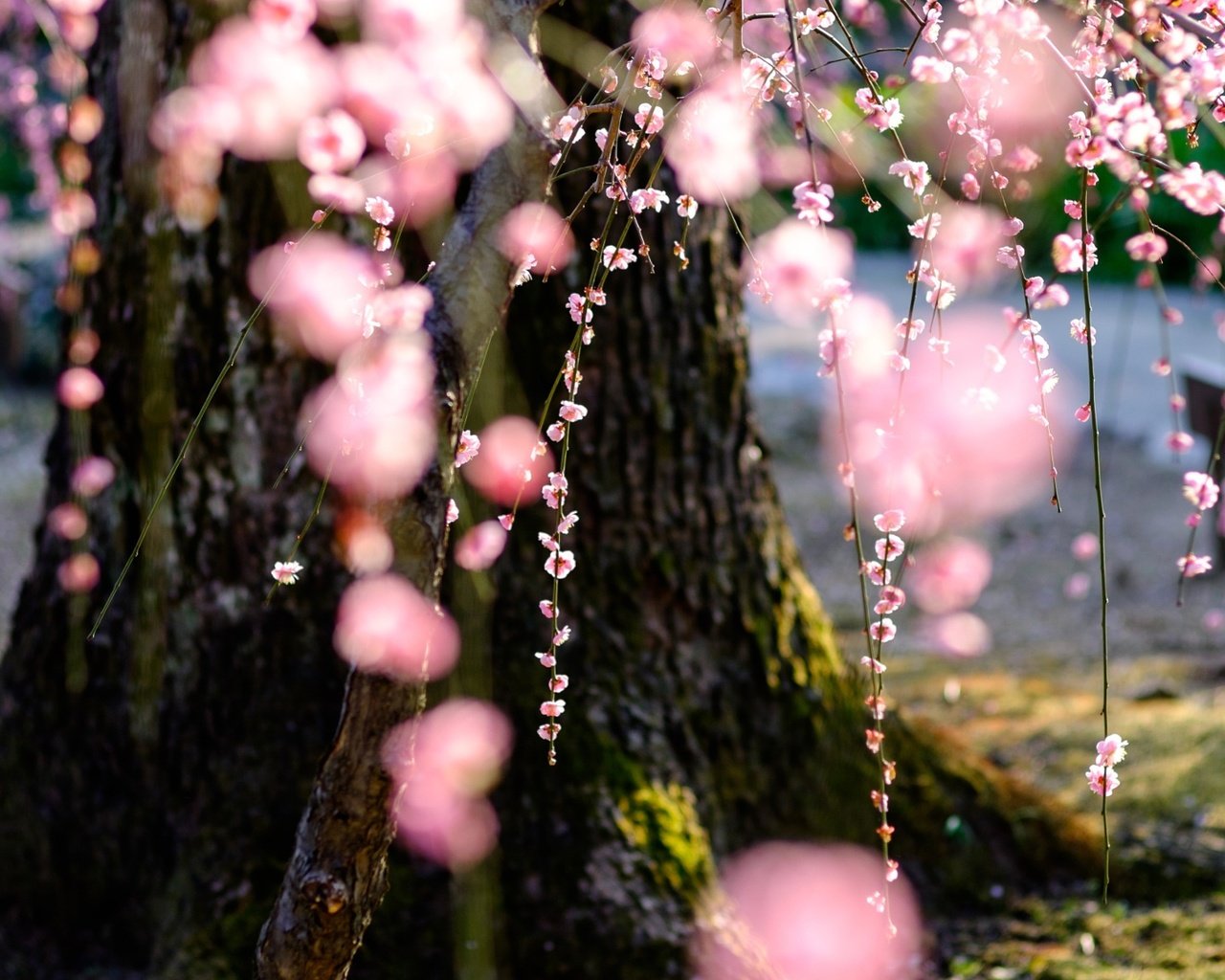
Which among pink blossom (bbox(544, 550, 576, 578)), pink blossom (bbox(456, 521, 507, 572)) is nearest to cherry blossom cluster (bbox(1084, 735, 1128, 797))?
pink blossom (bbox(544, 550, 576, 578))

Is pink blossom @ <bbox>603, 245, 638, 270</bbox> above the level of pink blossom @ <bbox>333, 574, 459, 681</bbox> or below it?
above

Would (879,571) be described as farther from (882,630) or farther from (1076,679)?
(1076,679)

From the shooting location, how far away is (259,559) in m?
1.95

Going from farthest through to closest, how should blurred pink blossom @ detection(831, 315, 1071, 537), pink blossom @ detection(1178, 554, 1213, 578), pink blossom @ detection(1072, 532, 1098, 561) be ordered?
blurred pink blossom @ detection(831, 315, 1071, 537), pink blossom @ detection(1072, 532, 1098, 561), pink blossom @ detection(1178, 554, 1213, 578)

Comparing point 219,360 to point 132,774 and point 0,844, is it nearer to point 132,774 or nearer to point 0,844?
point 132,774

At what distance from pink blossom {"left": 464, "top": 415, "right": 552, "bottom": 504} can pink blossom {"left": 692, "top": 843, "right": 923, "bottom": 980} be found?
0.69 m

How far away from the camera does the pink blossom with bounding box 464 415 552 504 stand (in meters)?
1.90

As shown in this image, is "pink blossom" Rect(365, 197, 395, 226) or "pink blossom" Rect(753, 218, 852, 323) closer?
"pink blossom" Rect(753, 218, 852, 323)

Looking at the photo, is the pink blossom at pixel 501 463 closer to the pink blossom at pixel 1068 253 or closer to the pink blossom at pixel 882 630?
the pink blossom at pixel 882 630

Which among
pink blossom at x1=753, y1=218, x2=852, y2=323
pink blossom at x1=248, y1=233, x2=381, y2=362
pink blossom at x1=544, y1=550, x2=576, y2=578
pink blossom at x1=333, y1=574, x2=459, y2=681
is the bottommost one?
pink blossom at x1=333, y1=574, x2=459, y2=681

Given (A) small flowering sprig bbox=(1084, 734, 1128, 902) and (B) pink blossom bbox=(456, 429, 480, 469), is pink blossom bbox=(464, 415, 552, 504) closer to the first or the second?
(B) pink blossom bbox=(456, 429, 480, 469)

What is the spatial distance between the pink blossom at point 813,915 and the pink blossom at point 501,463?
69 cm

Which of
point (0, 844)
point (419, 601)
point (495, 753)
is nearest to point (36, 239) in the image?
point (0, 844)

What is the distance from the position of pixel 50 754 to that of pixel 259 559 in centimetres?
57
